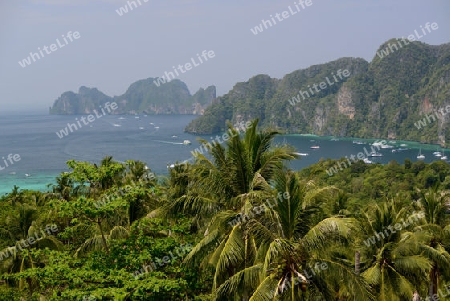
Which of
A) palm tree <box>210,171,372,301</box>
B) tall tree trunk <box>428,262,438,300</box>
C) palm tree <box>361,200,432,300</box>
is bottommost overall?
tall tree trunk <box>428,262,438,300</box>

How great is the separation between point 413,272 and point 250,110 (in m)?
186

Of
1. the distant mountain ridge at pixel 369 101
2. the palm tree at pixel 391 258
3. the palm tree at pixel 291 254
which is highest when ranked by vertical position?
the palm tree at pixel 291 254

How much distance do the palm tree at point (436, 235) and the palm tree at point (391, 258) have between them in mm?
423

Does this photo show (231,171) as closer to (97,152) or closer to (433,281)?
(433,281)

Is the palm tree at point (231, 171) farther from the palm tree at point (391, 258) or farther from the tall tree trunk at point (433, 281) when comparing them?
the tall tree trunk at point (433, 281)

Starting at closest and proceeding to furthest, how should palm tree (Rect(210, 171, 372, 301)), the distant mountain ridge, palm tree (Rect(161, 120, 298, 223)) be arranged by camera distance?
palm tree (Rect(210, 171, 372, 301))
palm tree (Rect(161, 120, 298, 223))
the distant mountain ridge

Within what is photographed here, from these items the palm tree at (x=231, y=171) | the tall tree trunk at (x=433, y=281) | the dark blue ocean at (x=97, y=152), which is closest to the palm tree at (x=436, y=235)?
the tall tree trunk at (x=433, y=281)

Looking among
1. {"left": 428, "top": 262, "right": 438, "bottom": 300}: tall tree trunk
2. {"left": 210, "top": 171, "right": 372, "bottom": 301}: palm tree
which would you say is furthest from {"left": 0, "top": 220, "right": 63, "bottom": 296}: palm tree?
{"left": 428, "top": 262, "right": 438, "bottom": 300}: tall tree trunk

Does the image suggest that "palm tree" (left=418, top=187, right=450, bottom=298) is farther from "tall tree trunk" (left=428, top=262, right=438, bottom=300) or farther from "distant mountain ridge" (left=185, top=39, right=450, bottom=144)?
"distant mountain ridge" (left=185, top=39, right=450, bottom=144)

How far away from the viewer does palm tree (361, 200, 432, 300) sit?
33.9 ft

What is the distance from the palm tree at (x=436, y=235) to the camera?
434 inches

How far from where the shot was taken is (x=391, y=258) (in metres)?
10.8

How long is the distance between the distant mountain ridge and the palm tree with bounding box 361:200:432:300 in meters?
133

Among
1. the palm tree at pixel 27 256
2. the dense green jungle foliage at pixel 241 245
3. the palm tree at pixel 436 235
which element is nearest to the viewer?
the dense green jungle foliage at pixel 241 245
